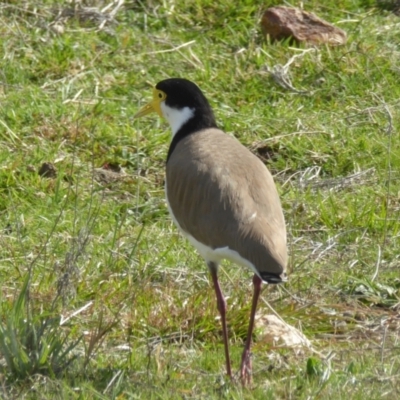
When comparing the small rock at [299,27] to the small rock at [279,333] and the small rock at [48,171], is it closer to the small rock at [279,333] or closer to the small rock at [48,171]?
the small rock at [48,171]

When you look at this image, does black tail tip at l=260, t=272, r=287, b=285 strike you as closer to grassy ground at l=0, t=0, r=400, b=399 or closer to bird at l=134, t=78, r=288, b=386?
bird at l=134, t=78, r=288, b=386

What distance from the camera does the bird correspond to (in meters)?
4.75

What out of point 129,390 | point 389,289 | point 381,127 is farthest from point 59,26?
point 129,390

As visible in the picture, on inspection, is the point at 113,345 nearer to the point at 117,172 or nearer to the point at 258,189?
the point at 258,189

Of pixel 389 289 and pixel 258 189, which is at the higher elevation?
pixel 258 189

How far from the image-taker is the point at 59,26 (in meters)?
8.64

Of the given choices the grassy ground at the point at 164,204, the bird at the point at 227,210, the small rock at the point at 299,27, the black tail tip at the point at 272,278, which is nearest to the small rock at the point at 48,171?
the grassy ground at the point at 164,204

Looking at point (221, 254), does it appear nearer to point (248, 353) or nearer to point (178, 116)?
point (248, 353)

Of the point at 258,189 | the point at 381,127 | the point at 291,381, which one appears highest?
the point at 258,189

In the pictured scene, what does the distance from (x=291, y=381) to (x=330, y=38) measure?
4197 mm

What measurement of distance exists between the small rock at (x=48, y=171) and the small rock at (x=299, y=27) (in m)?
2.24

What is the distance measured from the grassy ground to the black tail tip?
0.42 m

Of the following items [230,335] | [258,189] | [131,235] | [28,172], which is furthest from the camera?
[28,172]

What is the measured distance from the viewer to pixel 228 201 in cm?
504
